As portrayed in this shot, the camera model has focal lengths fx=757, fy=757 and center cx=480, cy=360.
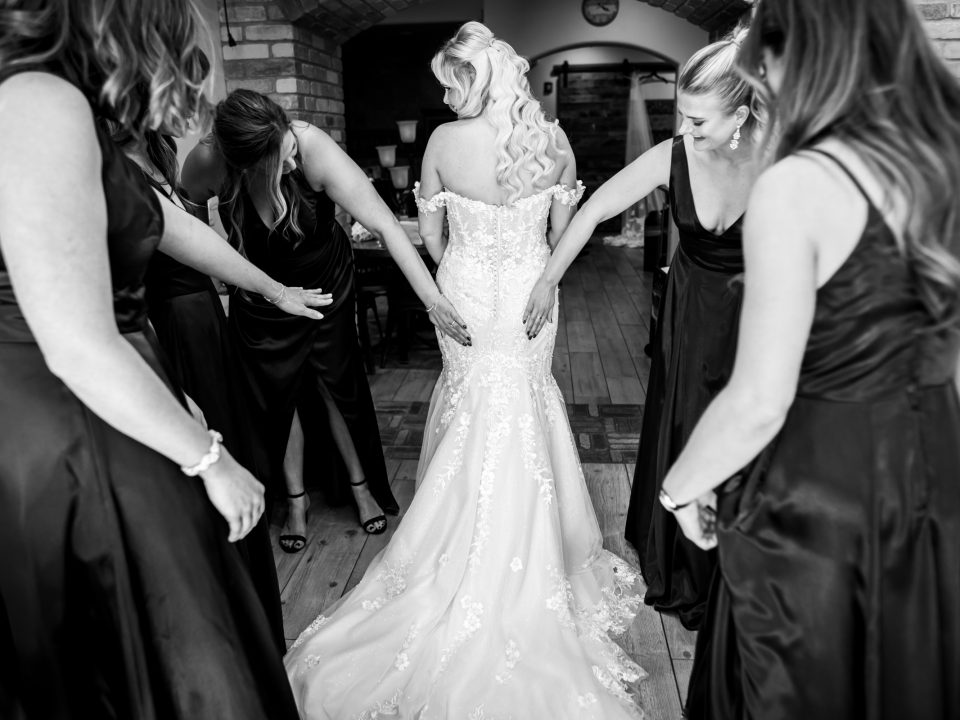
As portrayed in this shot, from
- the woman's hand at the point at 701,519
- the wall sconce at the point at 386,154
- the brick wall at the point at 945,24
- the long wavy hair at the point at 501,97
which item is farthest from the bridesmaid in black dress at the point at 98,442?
the wall sconce at the point at 386,154

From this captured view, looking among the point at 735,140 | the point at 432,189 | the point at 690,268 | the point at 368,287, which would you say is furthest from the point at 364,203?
the point at 368,287

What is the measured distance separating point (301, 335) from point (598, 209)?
1159mm

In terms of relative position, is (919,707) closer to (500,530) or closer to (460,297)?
(500,530)

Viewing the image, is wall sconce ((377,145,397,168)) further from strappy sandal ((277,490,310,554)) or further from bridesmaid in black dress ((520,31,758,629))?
bridesmaid in black dress ((520,31,758,629))

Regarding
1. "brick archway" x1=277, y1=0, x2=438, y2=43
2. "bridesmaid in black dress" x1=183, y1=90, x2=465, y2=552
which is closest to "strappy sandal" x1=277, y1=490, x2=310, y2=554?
"bridesmaid in black dress" x1=183, y1=90, x2=465, y2=552

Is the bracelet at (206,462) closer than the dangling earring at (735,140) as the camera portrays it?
Yes

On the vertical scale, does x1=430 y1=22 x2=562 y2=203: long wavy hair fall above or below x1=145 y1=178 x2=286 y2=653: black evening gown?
above

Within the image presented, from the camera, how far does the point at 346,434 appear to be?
2.94 metres

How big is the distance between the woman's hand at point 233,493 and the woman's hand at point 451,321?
1.21 metres

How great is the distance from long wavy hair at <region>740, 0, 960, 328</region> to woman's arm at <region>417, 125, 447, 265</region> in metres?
1.40

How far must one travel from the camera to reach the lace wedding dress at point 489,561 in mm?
2002

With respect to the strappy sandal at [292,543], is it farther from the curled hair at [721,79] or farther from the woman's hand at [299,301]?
the curled hair at [721,79]

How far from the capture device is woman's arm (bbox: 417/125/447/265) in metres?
2.33

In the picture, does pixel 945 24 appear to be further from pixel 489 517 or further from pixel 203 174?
pixel 203 174
